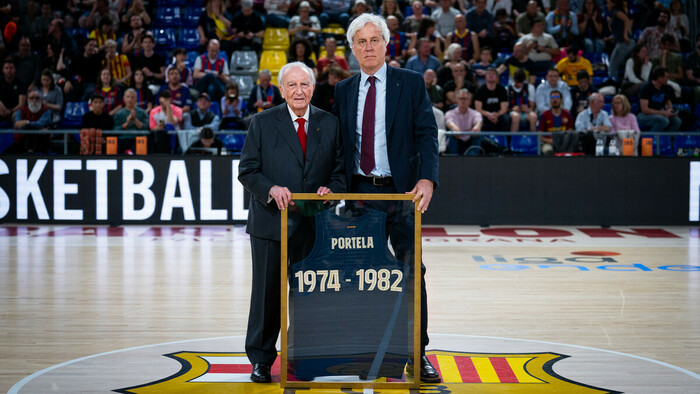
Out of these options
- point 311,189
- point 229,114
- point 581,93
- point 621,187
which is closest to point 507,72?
point 581,93

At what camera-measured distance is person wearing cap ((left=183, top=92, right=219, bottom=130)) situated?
1356 centimetres

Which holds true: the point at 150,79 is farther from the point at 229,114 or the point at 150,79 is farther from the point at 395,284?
the point at 395,284

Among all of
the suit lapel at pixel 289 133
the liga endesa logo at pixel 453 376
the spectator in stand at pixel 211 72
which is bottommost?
the liga endesa logo at pixel 453 376

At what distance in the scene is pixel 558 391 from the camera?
4375 millimetres

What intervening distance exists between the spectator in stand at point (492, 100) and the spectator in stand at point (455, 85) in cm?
29

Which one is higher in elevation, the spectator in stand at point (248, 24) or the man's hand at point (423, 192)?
the spectator in stand at point (248, 24)

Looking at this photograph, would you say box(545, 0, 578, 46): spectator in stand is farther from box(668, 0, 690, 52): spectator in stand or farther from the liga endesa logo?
the liga endesa logo

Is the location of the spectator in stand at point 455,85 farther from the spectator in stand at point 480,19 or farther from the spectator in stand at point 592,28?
the spectator in stand at point 592,28

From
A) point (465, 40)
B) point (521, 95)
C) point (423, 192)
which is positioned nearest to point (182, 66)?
point (465, 40)

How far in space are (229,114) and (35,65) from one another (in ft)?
15.8

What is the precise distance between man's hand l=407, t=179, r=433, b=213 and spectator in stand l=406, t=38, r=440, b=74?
33.0 feet

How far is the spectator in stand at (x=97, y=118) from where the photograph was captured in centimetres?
1325

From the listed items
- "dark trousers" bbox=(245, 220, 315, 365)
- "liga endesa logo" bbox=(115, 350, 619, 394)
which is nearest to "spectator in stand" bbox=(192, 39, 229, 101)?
"liga endesa logo" bbox=(115, 350, 619, 394)

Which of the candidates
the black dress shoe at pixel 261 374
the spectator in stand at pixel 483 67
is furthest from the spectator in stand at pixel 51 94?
the black dress shoe at pixel 261 374
